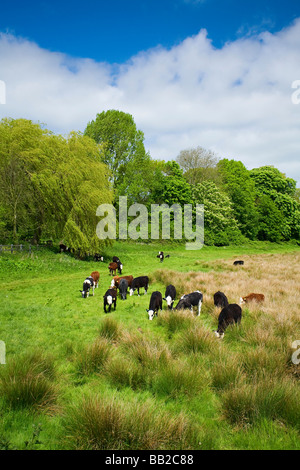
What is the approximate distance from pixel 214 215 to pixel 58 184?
84.5 feet

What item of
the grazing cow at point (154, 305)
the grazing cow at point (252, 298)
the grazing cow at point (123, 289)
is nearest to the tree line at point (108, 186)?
the grazing cow at point (123, 289)

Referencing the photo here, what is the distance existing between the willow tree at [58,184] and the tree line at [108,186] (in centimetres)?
9

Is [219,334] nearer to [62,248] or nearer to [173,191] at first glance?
[62,248]

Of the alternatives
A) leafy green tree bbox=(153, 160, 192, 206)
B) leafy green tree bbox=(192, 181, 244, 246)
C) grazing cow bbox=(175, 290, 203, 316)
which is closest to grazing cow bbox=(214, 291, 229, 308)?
grazing cow bbox=(175, 290, 203, 316)

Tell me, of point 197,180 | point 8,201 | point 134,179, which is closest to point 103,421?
point 8,201

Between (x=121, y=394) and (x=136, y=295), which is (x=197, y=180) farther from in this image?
(x=121, y=394)

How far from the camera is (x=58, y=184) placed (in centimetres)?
2242

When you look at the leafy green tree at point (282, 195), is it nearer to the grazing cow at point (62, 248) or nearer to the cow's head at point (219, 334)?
the grazing cow at point (62, 248)

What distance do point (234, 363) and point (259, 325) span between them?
240 cm

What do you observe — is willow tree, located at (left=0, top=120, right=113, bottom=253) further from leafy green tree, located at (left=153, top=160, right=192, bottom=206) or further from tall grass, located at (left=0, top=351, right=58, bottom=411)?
tall grass, located at (left=0, top=351, right=58, bottom=411)

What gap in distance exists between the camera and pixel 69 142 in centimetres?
2433

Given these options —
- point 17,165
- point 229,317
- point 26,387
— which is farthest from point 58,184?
point 26,387

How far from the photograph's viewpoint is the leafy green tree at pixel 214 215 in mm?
40594
